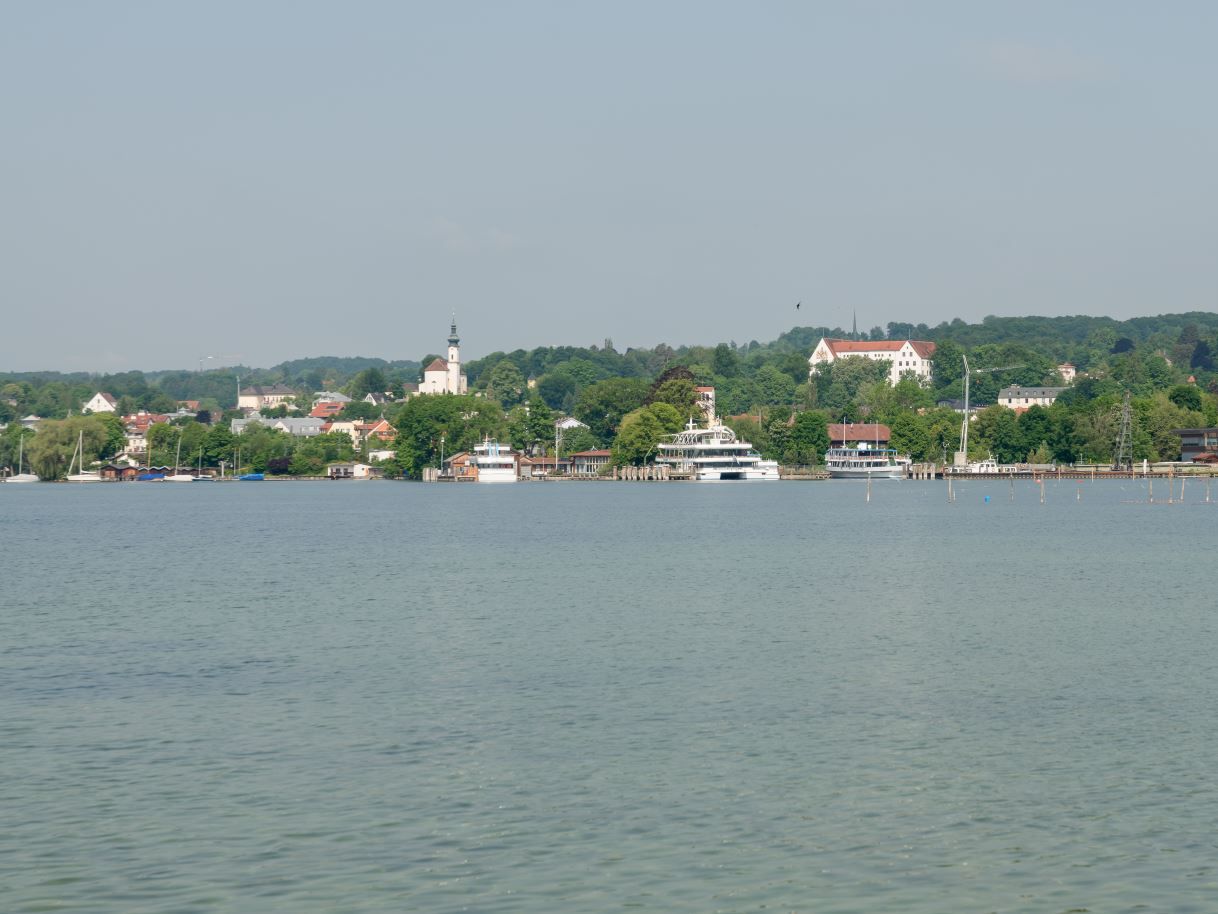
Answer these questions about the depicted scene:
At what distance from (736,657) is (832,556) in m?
39.4

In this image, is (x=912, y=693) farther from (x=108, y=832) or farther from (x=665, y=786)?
(x=108, y=832)

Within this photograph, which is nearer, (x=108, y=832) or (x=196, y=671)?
(x=108, y=832)

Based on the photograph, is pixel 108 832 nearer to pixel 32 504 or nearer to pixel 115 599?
pixel 115 599

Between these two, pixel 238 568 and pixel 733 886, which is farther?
pixel 238 568

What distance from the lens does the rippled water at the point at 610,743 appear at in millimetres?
19734

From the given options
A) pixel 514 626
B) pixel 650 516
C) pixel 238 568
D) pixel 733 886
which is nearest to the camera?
pixel 733 886

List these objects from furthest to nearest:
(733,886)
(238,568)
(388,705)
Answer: (238,568)
(388,705)
(733,886)

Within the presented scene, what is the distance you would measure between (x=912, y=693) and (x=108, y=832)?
58.4 feet

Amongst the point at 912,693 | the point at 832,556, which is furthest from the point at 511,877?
the point at 832,556

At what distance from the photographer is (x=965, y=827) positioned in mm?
22125

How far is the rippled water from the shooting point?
64.7 ft

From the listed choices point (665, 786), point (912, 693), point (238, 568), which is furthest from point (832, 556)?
point (665, 786)

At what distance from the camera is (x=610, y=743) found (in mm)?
28109

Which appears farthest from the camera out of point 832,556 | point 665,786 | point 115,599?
point 832,556
